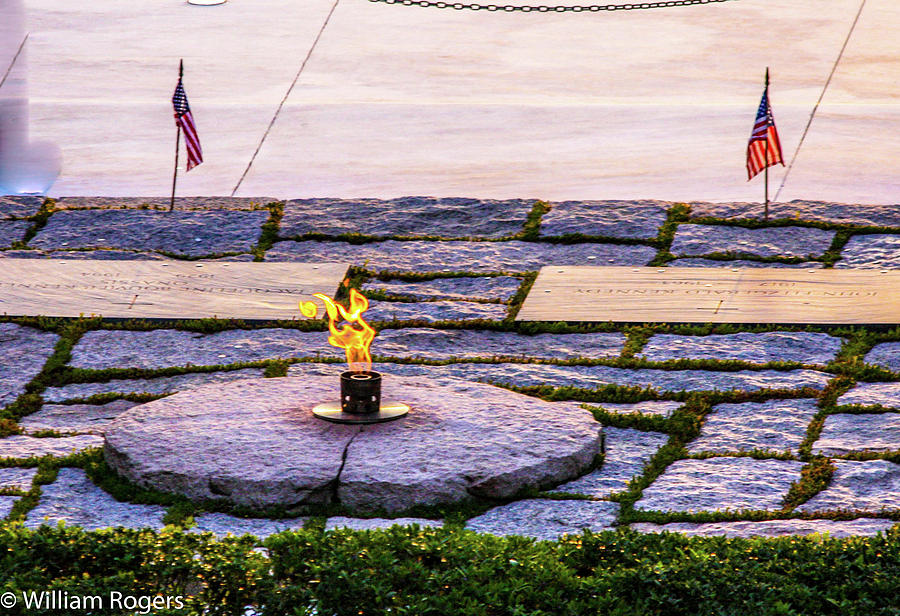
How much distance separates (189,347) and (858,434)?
3239 mm

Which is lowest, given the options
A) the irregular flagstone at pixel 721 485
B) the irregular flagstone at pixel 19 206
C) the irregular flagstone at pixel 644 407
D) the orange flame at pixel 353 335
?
the irregular flagstone at pixel 19 206

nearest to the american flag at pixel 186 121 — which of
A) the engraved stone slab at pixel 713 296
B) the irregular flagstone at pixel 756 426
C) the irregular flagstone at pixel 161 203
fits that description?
the irregular flagstone at pixel 161 203

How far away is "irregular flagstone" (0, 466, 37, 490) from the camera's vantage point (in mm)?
5453

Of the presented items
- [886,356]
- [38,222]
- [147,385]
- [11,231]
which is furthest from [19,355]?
[886,356]

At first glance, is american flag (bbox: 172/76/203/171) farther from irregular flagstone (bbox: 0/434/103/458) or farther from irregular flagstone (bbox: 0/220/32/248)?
irregular flagstone (bbox: 0/434/103/458)

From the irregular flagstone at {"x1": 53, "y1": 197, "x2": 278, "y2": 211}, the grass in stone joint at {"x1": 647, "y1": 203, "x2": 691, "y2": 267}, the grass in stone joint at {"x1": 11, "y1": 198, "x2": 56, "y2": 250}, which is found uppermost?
the grass in stone joint at {"x1": 647, "y1": 203, "x2": 691, "y2": 267}

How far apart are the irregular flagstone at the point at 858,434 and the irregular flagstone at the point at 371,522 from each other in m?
1.65

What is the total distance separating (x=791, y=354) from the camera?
274 inches

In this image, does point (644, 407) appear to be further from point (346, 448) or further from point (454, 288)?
point (454, 288)

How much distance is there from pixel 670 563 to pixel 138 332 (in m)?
4.00

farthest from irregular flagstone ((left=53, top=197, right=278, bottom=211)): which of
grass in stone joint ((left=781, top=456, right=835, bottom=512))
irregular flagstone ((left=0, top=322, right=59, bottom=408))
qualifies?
grass in stone joint ((left=781, top=456, right=835, bottom=512))

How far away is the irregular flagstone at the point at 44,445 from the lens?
19.1 ft

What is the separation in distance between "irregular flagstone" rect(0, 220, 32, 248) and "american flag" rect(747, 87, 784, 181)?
4.44 m

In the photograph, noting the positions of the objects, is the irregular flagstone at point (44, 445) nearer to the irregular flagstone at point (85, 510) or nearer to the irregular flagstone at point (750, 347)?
the irregular flagstone at point (85, 510)
